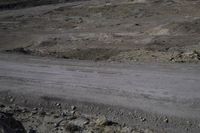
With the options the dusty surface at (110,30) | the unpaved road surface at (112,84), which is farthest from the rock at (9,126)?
the dusty surface at (110,30)

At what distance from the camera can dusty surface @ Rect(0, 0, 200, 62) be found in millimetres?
15641

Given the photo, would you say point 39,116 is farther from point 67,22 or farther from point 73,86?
point 67,22

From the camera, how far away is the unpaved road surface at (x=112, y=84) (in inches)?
383

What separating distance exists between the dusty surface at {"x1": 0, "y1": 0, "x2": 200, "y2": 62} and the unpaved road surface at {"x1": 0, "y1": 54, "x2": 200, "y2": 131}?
1.67 metres

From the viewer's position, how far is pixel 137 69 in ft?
41.0

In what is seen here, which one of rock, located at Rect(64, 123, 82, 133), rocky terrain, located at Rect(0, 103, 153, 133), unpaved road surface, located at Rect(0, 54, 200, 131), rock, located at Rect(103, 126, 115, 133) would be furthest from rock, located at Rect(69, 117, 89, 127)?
unpaved road surface, located at Rect(0, 54, 200, 131)

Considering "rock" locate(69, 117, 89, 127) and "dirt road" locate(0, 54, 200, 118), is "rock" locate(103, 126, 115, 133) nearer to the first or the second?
"rock" locate(69, 117, 89, 127)

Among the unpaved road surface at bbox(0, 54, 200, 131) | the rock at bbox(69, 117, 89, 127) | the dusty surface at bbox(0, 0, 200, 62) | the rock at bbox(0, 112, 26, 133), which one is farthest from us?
the dusty surface at bbox(0, 0, 200, 62)

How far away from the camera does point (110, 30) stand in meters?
20.6

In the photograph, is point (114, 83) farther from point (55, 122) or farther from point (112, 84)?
point (55, 122)

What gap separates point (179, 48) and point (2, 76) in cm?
718

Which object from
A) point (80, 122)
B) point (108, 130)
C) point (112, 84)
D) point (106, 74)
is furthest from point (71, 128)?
point (106, 74)

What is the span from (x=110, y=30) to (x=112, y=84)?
9.75m

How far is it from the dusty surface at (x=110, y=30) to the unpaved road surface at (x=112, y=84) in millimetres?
1666
